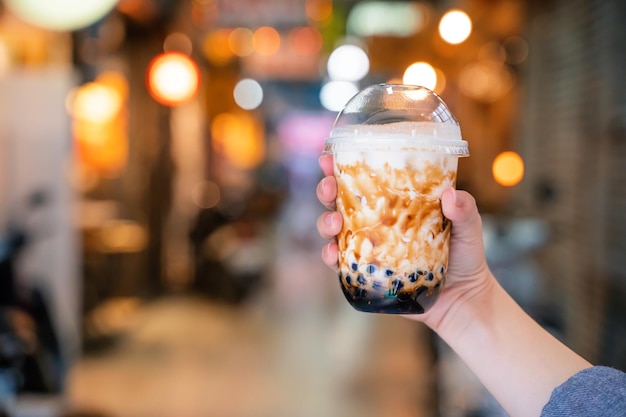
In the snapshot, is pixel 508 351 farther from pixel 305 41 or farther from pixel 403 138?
pixel 305 41

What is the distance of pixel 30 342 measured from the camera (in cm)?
429

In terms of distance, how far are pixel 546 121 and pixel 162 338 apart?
411cm

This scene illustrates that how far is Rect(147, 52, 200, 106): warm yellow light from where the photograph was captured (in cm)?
628

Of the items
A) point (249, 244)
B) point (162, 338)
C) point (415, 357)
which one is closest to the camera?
point (415, 357)

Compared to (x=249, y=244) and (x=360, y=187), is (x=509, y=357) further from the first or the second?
(x=249, y=244)

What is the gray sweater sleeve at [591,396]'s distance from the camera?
1.12 meters

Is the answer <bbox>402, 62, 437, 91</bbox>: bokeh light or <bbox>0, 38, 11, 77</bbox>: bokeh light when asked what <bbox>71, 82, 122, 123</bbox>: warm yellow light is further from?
<bbox>402, 62, 437, 91</bbox>: bokeh light

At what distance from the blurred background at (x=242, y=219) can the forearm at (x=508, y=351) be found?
773 millimetres

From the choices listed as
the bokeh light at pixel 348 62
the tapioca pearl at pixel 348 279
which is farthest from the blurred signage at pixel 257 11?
the tapioca pearl at pixel 348 279

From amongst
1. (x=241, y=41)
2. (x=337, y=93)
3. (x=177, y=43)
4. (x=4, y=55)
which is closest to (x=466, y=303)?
(x=4, y=55)

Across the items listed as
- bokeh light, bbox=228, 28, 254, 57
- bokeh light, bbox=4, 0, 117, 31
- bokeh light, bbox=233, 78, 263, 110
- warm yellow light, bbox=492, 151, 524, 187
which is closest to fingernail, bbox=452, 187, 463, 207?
warm yellow light, bbox=492, 151, 524, 187

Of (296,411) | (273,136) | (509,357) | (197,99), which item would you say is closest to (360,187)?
(509,357)

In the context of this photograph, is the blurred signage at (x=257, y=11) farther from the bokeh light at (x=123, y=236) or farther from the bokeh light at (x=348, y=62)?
the bokeh light at (x=123, y=236)

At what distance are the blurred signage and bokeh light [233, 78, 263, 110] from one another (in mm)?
2554
